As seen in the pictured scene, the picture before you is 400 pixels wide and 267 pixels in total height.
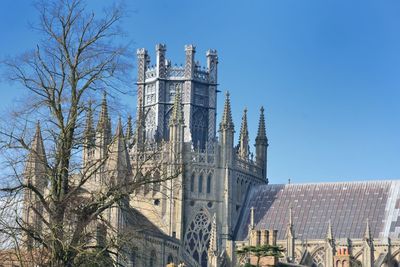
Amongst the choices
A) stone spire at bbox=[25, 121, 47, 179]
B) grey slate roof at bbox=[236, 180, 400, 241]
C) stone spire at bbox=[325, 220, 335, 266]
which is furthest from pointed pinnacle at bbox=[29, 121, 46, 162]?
grey slate roof at bbox=[236, 180, 400, 241]

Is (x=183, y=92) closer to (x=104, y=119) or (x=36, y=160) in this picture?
(x=104, y=119)

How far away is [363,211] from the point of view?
280 ft

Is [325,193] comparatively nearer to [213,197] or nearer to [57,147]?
[213,197]

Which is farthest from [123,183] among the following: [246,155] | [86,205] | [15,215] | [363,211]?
[246,155]

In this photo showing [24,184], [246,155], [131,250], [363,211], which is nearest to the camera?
[24,184]

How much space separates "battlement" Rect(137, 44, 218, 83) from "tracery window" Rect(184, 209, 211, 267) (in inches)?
525

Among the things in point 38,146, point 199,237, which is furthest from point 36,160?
point 199,237

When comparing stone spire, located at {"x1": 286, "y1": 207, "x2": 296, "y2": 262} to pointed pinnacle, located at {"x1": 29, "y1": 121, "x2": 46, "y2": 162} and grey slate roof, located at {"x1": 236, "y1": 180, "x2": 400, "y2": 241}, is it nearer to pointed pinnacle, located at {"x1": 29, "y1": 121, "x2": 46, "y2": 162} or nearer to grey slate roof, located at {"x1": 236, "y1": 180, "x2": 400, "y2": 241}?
grey slate roof, located at {"x1": 236, "y1": 180, "x2": 400, "y2": 241}

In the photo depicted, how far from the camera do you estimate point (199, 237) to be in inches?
3418

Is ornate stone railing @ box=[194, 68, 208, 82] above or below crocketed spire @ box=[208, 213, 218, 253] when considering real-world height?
above

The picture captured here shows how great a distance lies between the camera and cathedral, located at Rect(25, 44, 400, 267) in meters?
82.2

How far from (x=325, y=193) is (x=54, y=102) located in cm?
6884

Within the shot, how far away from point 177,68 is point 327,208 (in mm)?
18302

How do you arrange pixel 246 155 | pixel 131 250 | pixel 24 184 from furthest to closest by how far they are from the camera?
pixel 246 155
pixel 131 250
pixel 24 184
